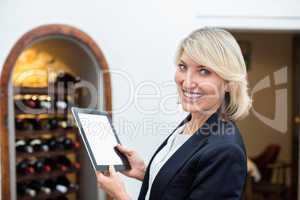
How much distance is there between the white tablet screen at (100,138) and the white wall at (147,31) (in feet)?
4.50

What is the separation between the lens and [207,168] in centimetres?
113

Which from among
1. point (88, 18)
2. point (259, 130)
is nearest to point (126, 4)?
point (88, 18)

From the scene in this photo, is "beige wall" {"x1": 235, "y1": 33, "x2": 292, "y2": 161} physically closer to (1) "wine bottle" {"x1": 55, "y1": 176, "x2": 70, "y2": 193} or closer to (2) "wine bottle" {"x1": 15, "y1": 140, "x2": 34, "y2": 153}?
(1) "wine bottle" {"x1": 55, "y1": 176, "x2": 70, "y2": 193}

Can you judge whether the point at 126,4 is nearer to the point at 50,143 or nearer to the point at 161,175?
the point at 50,143

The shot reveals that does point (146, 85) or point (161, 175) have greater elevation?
point (146, 85)

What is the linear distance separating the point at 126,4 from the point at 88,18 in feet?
1.07

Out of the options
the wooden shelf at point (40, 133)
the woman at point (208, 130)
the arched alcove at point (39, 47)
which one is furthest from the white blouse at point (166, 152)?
the wooden shelf at point (40, 133)

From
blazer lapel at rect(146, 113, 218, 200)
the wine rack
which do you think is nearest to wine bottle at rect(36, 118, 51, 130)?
the wine rack

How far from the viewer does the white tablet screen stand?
1.30 meters

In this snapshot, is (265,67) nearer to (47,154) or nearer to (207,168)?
(47,154)

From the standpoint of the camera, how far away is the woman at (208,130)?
3.67 feet

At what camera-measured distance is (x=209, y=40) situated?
46.7 inches

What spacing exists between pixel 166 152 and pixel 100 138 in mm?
253

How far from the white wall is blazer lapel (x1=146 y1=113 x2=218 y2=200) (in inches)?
64.7
